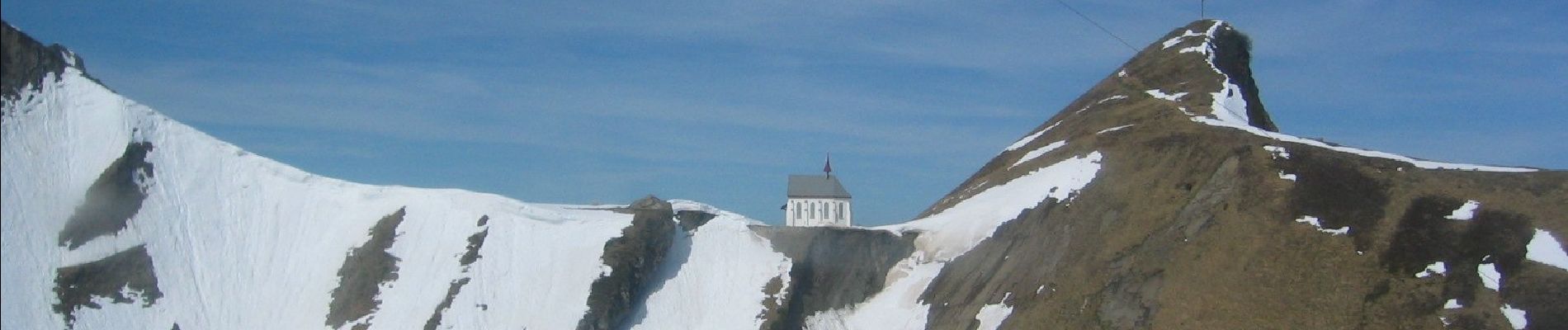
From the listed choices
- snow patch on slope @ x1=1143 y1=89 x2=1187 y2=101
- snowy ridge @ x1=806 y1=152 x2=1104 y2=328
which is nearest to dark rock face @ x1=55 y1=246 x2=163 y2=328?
snowy ridge @ x1=806 y1=152 x2=1104 y2=328

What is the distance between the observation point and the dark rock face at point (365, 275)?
47938 mm

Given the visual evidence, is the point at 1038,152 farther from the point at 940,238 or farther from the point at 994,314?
the point at 994,314

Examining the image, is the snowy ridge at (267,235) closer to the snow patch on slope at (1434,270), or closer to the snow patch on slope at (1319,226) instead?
the snow patch on slope at (1319,226)

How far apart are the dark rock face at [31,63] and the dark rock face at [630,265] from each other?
19.4 m

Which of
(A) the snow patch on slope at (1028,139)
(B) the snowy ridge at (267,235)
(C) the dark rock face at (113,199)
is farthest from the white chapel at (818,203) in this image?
(C) the dark rock face at (113,199)

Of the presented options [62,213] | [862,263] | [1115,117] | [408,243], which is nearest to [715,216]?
[862,263]

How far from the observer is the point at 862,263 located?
52781 millimetres

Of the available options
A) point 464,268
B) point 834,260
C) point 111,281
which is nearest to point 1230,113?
point 834,260

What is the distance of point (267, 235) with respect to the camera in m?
49.8

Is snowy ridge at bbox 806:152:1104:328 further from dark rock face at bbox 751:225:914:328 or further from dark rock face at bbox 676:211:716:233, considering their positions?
dark rock face at bbox 676:211:716:233

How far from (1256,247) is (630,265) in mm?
22757

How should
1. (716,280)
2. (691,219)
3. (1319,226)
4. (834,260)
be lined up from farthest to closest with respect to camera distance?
(691,219) < (834,260) < (716,280) < (1319,226)

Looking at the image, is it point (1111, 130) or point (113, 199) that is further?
point (1111, 130)

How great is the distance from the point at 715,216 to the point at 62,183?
77.3 feet
